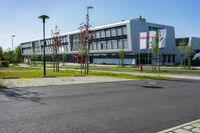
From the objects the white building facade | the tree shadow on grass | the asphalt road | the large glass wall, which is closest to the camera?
the asphalt road

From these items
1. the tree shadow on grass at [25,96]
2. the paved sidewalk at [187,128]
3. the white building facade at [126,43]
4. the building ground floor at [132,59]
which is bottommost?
the paved sidewalk at [187,128]

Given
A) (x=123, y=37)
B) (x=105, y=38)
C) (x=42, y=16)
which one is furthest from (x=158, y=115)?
(x=105, y=38)

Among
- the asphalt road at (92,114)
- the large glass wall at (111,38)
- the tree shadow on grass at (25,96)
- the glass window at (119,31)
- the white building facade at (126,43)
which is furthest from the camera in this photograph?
the glass window at (119,31)

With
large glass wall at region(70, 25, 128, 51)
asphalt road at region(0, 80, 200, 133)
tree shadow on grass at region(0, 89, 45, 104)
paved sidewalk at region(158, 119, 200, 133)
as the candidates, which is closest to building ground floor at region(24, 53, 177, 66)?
large glass wall at region(70, 25, 128, 51)

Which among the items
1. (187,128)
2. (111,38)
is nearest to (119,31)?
(111,38)

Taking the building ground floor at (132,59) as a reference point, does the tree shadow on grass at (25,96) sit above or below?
below

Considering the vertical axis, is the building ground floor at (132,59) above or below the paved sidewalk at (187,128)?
above

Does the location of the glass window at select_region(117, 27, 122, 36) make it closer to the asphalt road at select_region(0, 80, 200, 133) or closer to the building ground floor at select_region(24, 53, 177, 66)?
the building ground floor at select_region(24, 53, 177, 66)

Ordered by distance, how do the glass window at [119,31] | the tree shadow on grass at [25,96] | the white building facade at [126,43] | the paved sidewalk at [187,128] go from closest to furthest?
the paved sidewalk at [187,128] < the tree shadow on grass at [25,96] < the white building facade at [126,43] < the glass window at [119,31]

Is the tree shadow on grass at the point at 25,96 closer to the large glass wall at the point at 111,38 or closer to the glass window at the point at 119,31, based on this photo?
the large glass wall at the point at 111,38

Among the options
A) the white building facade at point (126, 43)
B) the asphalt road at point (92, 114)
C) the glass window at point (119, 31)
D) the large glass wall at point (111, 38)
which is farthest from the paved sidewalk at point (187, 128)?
the glass window at point (119, 31)

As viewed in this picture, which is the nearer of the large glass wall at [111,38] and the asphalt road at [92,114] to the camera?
the asphalt road at [92,114]

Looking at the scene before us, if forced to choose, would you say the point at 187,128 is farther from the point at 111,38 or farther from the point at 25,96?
the point at 111,38

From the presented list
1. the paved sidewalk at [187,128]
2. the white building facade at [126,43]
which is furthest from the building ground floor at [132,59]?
the paved sidewalk at [187,128]
